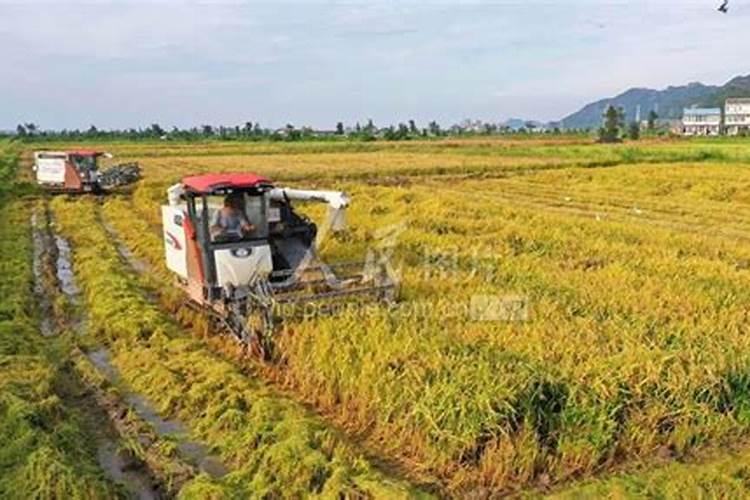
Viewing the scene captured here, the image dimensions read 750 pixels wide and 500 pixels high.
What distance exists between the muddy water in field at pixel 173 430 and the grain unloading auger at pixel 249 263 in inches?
53.9

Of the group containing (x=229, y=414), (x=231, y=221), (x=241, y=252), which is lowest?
(x=229, y=414)

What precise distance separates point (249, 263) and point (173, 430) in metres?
2.78

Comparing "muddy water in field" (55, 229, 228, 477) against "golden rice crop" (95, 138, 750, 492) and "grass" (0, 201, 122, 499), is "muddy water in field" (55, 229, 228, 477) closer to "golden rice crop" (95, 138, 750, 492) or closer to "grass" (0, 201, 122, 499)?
"grass" (0, 201, 122, 499)

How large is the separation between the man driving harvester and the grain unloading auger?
1 cm

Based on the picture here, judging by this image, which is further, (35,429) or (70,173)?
(70,173)

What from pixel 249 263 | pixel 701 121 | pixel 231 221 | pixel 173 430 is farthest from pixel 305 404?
pixel 701 121

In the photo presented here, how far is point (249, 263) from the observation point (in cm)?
888

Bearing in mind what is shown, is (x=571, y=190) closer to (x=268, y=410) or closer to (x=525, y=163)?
(x=525, y=163)

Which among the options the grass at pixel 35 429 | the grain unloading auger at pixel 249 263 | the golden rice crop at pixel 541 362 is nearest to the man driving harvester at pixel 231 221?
the grain unloading auger at pixel 249 263

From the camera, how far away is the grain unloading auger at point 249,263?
27.2ft

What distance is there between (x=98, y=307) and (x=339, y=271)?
134 inches

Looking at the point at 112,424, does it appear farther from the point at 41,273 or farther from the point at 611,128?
the point at 611,128

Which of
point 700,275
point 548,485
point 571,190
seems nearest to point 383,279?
point 548,485

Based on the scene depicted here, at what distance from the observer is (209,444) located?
6113 mm
